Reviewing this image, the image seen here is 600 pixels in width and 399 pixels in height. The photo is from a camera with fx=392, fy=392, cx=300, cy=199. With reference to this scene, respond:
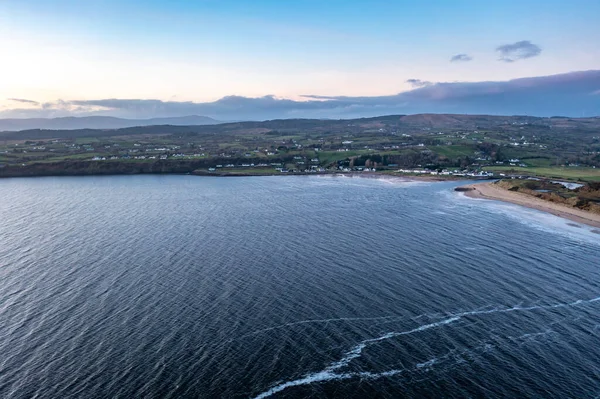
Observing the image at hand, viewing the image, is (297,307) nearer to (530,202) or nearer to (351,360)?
(351,360)

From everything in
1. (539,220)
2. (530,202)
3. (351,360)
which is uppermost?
(351,360)

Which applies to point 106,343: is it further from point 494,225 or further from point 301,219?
point 494,225

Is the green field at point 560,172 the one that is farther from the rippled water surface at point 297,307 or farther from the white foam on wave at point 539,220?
the rippled water surface at point 297,307

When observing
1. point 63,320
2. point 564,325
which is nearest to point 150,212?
point 63,320

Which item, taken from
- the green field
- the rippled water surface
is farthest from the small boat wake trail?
the green field

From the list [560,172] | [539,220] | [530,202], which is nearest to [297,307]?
[539,220]

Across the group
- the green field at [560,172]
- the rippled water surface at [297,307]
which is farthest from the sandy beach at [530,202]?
the green field at [560,172]
